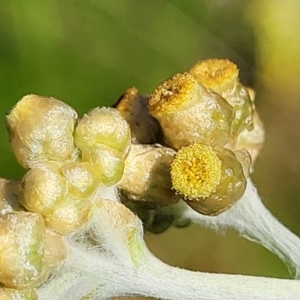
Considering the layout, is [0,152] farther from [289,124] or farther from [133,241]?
[133,241]

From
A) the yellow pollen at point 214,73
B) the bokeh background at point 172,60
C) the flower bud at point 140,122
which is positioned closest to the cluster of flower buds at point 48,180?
the flower bud at point 140,122

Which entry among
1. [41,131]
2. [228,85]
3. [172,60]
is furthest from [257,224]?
[172,60]

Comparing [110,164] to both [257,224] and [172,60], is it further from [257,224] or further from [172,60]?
[172,60]

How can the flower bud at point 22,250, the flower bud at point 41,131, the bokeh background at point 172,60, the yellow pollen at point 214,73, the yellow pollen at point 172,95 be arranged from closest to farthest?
1. the flower bud at point 22,250
2. the flower bud at point 41,131
3. the yellow pollen at point 172,95
4. the yellow pollen at point 214,73
5. the bokeh background at point 172,60

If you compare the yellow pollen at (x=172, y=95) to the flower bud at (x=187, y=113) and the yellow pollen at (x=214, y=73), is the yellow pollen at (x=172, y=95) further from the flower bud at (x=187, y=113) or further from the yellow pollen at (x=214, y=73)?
the yellow pollen at (x=214, y=73)

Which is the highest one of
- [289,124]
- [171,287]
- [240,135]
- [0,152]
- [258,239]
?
[289,124]

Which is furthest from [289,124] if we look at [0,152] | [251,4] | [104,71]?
[0,152]

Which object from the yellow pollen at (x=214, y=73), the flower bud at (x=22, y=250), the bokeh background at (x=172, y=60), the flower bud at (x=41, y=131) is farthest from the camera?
the bokeh background at (x=172, y=60)
